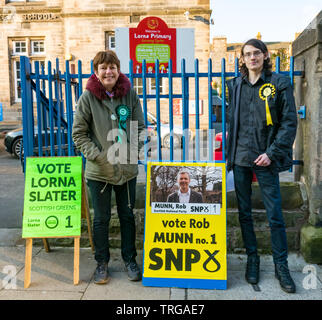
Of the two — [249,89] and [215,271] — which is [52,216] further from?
[249,89]

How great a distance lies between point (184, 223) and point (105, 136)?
1049 millimetres

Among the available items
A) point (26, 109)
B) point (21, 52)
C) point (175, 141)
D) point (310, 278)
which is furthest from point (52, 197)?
point (21, 52)

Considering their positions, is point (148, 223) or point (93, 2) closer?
point (148, 223)

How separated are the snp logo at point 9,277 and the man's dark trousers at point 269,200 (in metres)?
2.15

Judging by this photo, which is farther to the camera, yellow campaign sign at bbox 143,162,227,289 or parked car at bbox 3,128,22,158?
parked car at bbox 3,128,22,158

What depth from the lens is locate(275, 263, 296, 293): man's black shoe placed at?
10.0ft

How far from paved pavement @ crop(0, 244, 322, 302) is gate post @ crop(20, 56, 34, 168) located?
3.90 ft

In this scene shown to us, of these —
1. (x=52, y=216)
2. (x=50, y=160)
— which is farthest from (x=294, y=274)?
(x=50, y=160)

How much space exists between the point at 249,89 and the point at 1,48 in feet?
56.3

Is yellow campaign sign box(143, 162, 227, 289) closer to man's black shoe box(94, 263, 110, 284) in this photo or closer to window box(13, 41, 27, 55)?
man's black shoe box(94, 263, 110, 284)

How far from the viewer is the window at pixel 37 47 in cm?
1763

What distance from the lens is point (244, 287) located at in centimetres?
318

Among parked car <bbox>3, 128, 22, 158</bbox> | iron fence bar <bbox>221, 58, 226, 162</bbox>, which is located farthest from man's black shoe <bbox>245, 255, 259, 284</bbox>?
parked car <bbox>3, 128, 22, 158</bbox>

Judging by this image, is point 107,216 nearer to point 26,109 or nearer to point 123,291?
point 123,291
